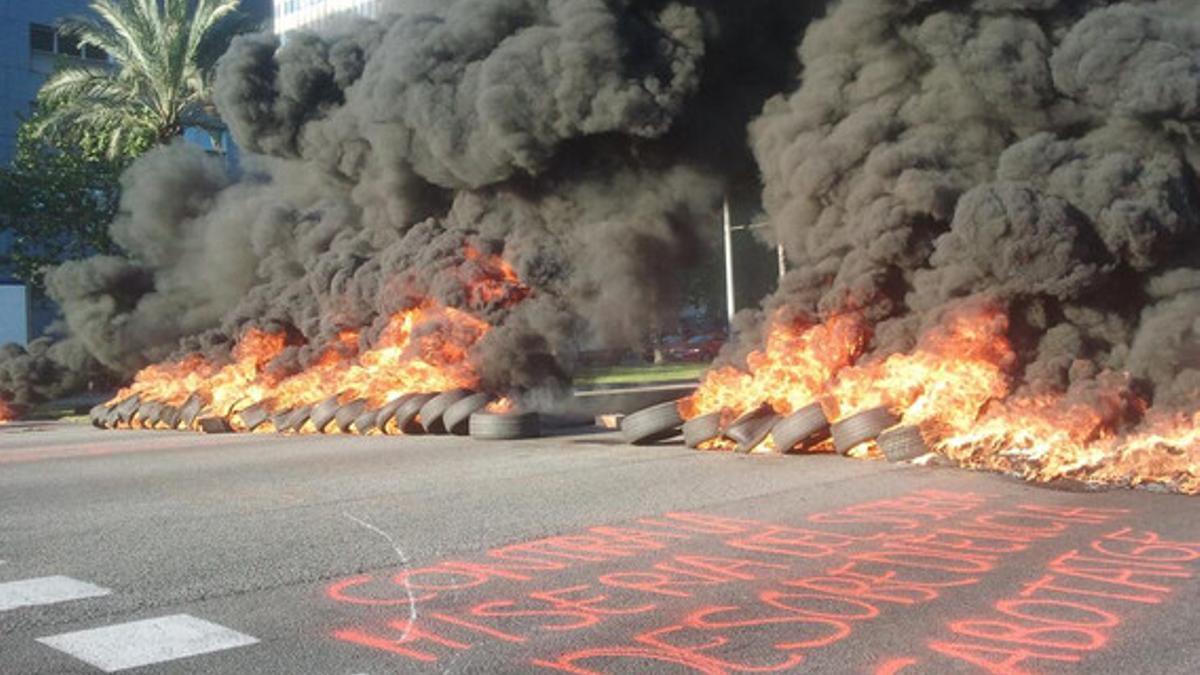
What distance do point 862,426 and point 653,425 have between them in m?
2.94

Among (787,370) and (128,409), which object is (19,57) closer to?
(128,409)

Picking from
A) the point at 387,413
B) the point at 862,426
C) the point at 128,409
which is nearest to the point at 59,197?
the point at 128,409

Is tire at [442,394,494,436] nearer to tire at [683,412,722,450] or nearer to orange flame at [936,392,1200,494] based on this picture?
tire at [683,412,722,450]

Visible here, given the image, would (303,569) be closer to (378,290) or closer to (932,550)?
(932,550)

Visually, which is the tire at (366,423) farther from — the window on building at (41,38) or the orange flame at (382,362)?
the window on building at (41,38)

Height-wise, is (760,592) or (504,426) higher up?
(504,426)

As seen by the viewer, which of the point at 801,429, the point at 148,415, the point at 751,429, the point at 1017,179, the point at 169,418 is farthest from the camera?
the point at 148,415

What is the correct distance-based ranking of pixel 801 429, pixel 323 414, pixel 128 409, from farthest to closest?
1. pixel 128 409
2. pixel 323 414
3. pixel 801 429

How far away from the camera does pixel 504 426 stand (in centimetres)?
1588

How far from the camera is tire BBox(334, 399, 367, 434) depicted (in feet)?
58.4

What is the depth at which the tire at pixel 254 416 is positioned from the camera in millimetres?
19406

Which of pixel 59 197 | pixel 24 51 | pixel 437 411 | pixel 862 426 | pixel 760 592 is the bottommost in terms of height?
pixel 760 592

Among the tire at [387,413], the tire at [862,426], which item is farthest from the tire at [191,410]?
the tire at [862,426]

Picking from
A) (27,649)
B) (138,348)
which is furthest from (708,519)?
(138,348)
